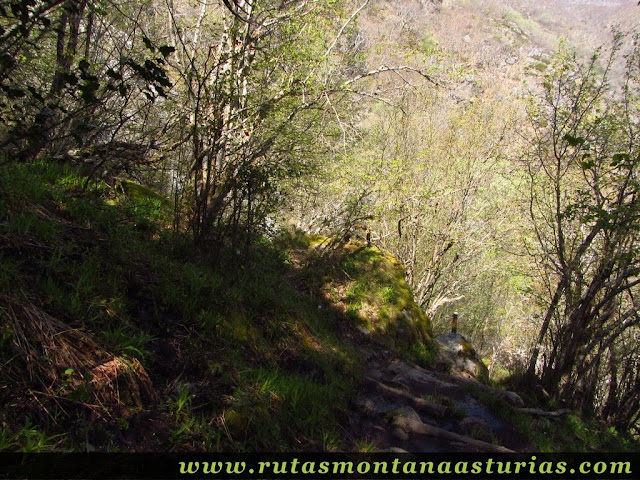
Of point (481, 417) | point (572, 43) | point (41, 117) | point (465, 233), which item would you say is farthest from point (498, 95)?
point (41, 117)

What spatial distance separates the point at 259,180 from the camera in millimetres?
5051

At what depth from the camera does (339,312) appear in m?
7.28

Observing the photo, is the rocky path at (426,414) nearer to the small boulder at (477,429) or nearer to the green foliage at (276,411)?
the small boulder at (477,429)

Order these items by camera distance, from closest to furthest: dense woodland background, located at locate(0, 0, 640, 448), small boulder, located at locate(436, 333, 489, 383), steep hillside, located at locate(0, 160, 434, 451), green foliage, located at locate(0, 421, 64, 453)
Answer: green foliage, located at locate(0, 421, 64, 453) → steep hillside, located at locate(0, 160, 434, 451) → dense woodland background, located at locate(0, 0, 640, 448) → small boulder, located at locate(436, 333, 489, 383)

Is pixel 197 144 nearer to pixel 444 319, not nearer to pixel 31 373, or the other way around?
pixel 31 373

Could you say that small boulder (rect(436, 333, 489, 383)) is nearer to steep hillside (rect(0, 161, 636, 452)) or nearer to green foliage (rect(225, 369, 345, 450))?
steep hillside (rect(0, 161, 636, 452))

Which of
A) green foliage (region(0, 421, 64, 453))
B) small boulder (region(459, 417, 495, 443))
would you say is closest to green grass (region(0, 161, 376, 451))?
green foliage (region(0, 421, 64, 453))

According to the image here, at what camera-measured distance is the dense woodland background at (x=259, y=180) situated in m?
3.11

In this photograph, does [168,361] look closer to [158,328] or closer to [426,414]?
[158,328]

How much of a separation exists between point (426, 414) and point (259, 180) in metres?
3.38

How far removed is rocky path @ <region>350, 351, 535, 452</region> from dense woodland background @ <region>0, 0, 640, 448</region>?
62cm

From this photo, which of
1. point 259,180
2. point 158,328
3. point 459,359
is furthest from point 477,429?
point 459,359

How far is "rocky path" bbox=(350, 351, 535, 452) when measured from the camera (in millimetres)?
3711

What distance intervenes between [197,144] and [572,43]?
317 inches
